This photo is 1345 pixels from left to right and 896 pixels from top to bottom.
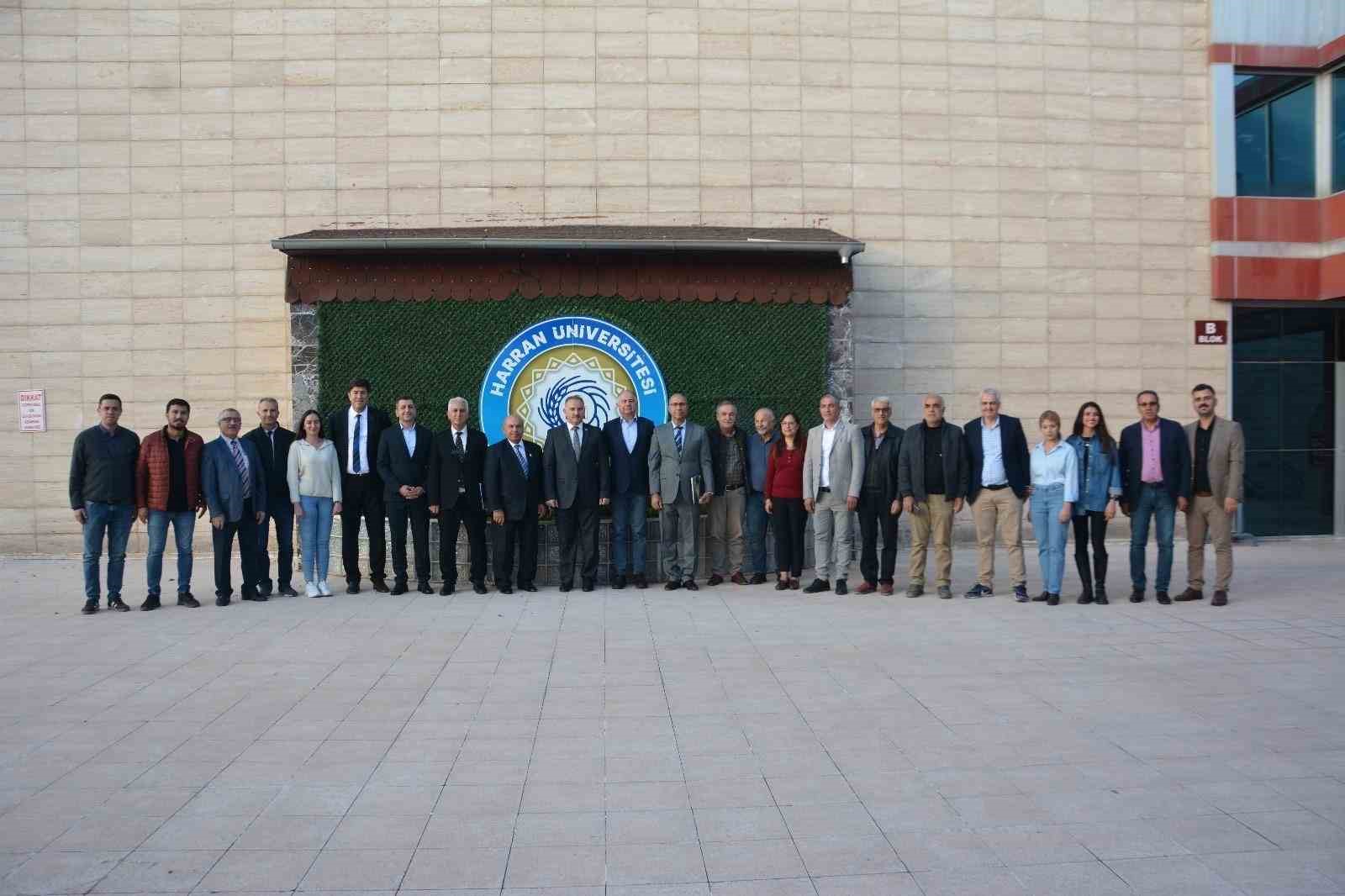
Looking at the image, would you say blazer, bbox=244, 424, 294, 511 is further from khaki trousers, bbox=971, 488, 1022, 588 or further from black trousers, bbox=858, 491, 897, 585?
khaki trousers, bbox=971, 488, 1022, 588

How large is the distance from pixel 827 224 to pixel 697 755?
8.99 metres

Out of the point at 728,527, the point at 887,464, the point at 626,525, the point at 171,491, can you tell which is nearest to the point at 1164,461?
the point at 887,464

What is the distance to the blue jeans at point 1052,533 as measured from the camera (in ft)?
29.9

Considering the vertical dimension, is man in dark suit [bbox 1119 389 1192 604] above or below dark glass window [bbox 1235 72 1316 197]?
below

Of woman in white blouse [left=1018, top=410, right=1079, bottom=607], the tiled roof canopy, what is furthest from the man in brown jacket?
woman in white blouse [left=1018, top=410, right=1079, bottom=607]

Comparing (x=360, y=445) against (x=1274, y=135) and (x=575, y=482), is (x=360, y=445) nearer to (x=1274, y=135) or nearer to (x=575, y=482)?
(x=575, y=482)

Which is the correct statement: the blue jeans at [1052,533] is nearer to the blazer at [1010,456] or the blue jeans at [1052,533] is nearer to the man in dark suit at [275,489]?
the blazer at [1010,456]

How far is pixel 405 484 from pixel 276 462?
124cm

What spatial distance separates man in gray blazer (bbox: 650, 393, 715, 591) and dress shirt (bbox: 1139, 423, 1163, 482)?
13.0 feet

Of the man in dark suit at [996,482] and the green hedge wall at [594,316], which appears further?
the green hedge wall at [594,316]

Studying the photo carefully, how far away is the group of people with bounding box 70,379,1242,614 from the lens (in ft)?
30.0

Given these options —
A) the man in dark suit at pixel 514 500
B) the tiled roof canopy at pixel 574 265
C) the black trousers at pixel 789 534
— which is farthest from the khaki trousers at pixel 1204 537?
the man in dark suit at pixel 514 500

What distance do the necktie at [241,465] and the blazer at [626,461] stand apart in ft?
11.0

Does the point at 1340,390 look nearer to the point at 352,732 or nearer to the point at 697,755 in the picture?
the point at 697,755
